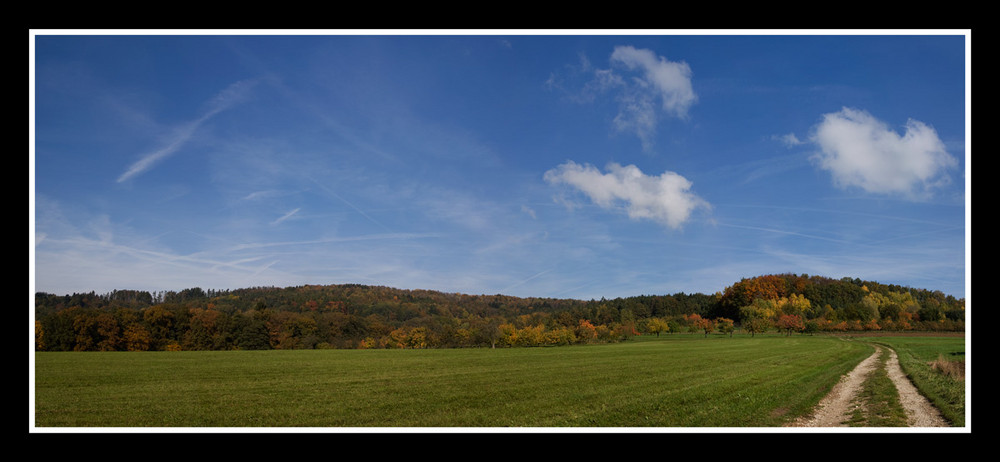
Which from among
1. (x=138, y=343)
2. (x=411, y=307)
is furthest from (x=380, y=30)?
(x=411, y=307)

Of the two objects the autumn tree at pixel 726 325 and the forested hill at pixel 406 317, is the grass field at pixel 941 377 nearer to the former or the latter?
the forested hill at pixel 406 317

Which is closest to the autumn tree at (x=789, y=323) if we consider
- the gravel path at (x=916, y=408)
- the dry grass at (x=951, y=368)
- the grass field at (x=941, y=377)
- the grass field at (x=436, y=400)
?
the grass field at (x=941, y=377)

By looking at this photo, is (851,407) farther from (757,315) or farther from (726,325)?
(726,325)

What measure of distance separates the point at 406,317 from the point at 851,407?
70189 millimetres

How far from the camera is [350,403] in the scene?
18891 millimetres

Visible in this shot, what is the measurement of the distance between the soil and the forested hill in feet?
96.1

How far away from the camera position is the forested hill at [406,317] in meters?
51.8

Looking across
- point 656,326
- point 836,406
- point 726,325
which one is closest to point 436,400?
point 836,406

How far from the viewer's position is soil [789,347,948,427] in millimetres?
12641

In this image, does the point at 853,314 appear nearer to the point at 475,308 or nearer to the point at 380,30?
the point at 475,308

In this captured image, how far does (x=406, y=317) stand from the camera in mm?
79125

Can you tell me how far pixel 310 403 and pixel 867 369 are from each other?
1177 inches

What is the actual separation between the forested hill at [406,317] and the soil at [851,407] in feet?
96.1

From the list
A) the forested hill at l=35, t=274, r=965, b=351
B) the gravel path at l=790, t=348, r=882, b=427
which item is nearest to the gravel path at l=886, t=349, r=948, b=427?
the gravel path at l=790, t=348, r=882, b=427
